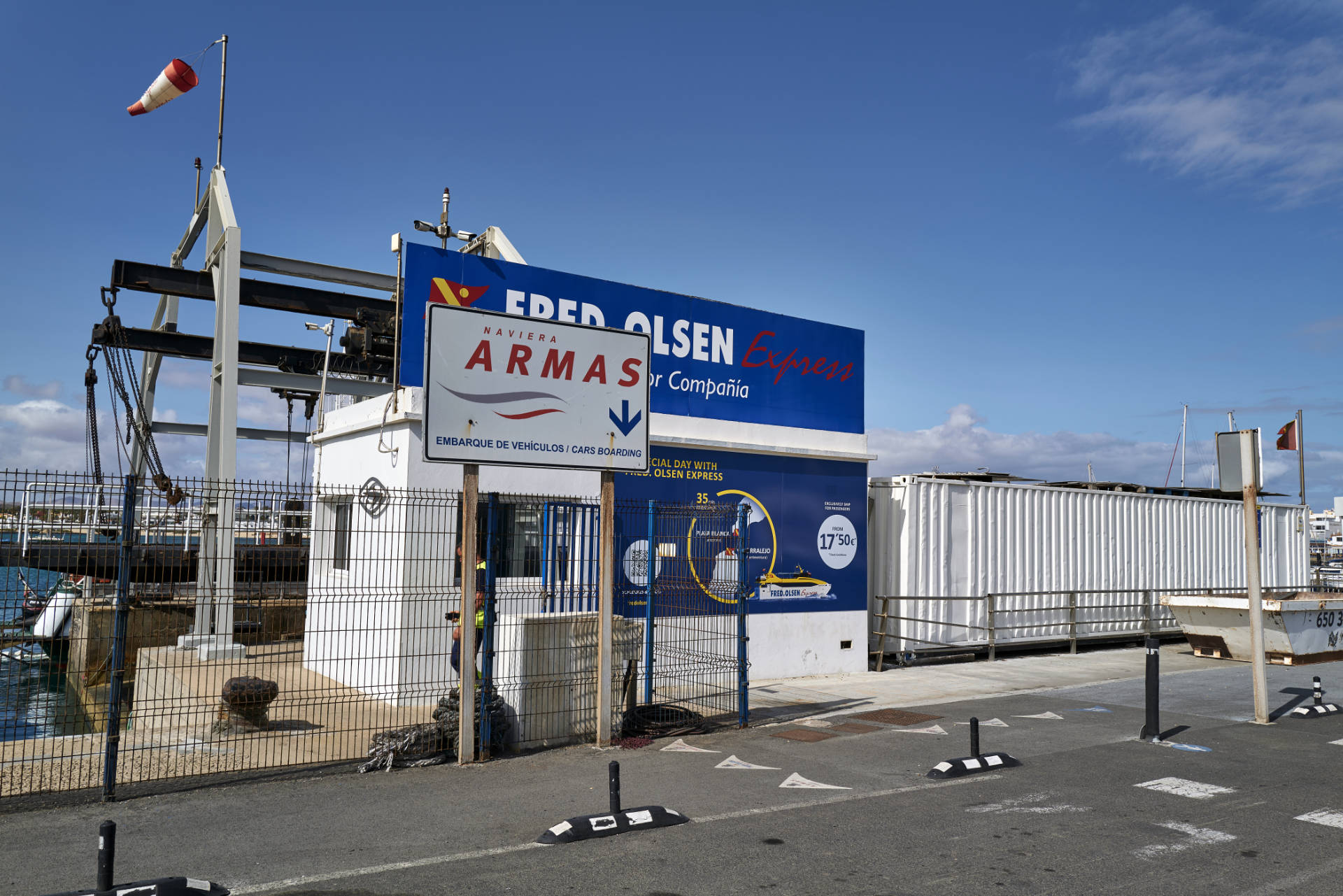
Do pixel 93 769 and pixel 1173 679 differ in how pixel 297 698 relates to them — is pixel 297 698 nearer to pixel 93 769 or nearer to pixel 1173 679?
pixel 93 769

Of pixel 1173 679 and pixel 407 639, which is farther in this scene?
pixel 1173 679

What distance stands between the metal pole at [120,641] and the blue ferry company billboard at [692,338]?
534 cm

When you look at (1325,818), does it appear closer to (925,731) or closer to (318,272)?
(925,731)

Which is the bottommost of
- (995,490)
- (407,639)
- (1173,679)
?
(1173,679)

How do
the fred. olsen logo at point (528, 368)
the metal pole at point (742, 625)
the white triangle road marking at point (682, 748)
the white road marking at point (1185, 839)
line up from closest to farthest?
the white road marking at point (1185, 839)
the fred. olsen logo at point (528, 368)
the white triangle road marking at point (682, 748)
the metal pole at point (742, 625)

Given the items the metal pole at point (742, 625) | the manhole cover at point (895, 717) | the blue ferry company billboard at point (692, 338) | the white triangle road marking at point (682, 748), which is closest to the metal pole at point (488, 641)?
the white triangle road marking at point (682, 748)

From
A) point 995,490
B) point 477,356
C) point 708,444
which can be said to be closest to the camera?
point 477,356

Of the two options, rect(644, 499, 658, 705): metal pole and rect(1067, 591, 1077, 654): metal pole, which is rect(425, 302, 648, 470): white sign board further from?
rect(1067, 591, 1077, 654): metal pole

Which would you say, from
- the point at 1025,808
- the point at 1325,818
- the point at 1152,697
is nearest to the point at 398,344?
the point at 1025,808

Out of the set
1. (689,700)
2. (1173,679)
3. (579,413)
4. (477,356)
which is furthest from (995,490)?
(477,356)

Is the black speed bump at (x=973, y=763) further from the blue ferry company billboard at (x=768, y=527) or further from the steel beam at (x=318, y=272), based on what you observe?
the steel beam at (x=318, y=272)

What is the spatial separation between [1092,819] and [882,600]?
981 cm

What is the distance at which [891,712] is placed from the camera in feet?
40.3

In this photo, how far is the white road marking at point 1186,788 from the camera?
809cm
